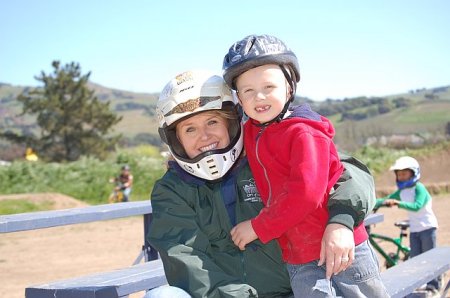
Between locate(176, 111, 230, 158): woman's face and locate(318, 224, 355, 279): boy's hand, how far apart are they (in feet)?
1.76

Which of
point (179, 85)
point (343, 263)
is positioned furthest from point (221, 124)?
point (343, 263)

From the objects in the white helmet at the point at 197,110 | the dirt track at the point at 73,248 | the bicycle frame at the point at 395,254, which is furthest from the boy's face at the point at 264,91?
the bicycle frame at the point at 395,254

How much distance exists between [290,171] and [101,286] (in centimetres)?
109

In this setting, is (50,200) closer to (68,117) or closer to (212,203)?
(212,203)

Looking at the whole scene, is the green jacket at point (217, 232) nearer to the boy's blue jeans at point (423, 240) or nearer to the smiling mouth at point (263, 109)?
the smiling mouth at point (263, 109)

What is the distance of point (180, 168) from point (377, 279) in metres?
0.85

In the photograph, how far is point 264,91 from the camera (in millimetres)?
2430

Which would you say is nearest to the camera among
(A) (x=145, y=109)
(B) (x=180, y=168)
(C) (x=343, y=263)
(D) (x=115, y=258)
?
(C) (x=343, y=263)

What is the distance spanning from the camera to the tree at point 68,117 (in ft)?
191

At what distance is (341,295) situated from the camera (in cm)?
241

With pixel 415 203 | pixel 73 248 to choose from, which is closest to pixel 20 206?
pixel 73 248

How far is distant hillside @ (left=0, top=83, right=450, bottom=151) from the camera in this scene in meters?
54.0

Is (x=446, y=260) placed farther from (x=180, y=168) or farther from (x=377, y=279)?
(x=180, y=168)

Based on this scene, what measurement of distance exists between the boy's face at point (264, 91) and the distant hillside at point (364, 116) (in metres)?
0.49
